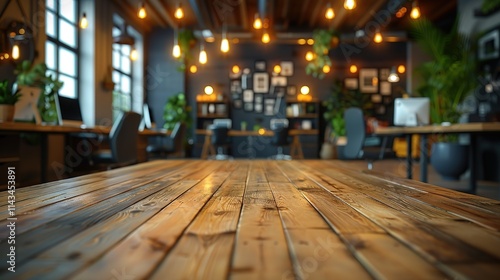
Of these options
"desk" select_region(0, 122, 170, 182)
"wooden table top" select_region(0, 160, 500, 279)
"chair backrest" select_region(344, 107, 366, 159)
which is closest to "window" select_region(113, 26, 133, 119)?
"desk" select_region(0, 122, 170, 182)

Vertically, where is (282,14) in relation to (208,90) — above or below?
above

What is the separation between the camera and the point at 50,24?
20.1 feet

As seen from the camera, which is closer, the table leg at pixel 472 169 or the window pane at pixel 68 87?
the table leg at pixel 472 169

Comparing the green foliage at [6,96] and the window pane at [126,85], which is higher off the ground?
the window pane at [126,85]

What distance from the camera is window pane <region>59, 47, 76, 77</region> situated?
6.53 m

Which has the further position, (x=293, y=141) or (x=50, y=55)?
(x=293, y=141)

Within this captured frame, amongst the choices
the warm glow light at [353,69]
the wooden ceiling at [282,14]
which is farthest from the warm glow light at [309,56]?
the warm glow light at [353,69]

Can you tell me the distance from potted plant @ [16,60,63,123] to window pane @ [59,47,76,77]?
1623 mm

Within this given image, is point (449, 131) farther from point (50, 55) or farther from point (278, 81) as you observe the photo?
point (278, 81)

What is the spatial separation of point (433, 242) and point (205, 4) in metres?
7.92

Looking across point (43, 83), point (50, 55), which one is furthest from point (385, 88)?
point (43, 83)

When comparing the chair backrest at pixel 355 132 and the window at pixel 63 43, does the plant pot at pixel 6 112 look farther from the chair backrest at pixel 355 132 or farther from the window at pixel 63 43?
the chair backrest at pixel 355 132

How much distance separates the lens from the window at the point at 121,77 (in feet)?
28.5

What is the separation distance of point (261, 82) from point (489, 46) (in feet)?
19.0
